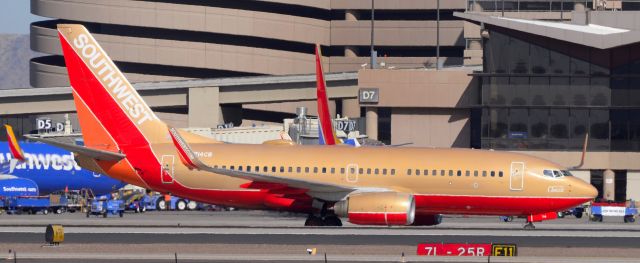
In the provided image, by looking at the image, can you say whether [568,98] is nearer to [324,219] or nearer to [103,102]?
[324,219]

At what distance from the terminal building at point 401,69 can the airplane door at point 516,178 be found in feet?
150

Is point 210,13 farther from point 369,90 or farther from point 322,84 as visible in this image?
point 322,84

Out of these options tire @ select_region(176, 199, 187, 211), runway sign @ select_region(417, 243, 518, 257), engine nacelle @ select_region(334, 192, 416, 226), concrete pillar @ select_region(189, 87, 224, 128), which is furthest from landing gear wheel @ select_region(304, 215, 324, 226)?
concrete pillar @ select_region(189, 87, 224, 128)

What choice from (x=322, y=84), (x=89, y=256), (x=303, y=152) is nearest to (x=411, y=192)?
(x=303, y=152)

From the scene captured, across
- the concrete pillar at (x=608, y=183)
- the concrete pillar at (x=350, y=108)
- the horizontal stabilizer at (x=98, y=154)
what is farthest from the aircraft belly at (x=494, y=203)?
the concrete pillar at (x=350, y=108)

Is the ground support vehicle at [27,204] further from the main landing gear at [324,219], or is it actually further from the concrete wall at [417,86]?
the concrete wall at [417,86]

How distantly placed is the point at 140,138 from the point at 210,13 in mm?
102293

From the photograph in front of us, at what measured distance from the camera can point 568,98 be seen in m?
106

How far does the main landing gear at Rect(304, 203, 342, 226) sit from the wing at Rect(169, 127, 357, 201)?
552mm

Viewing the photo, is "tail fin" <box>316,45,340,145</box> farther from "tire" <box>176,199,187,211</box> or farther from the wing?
the wing

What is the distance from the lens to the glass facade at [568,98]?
10588cm

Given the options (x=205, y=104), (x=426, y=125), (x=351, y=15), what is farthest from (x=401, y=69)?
(x=351, y=15)

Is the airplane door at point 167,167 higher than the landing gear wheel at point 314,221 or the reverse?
higher

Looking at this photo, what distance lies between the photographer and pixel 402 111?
11538 centimetres
